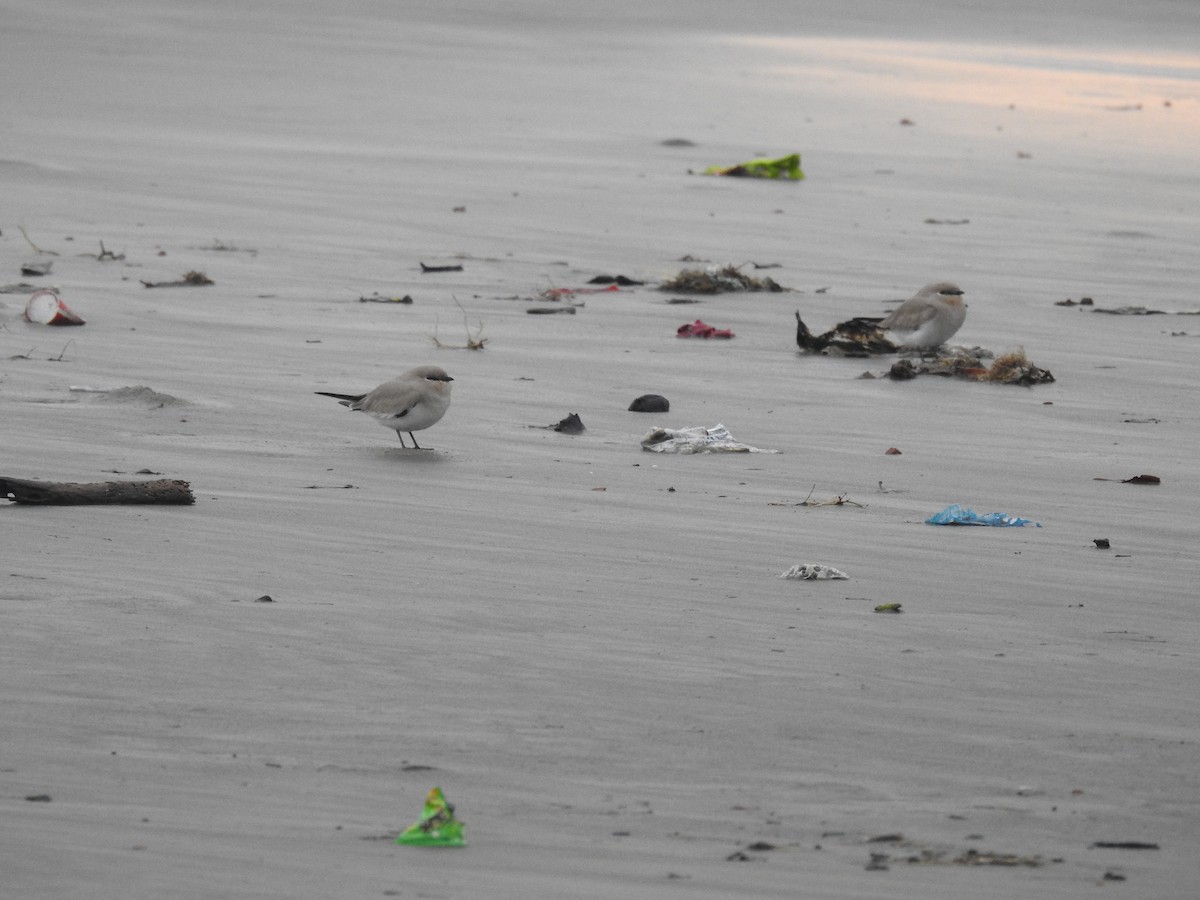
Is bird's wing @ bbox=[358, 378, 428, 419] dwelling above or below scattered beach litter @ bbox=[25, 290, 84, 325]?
below

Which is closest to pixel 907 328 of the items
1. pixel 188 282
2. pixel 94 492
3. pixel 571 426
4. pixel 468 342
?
pixel 468 342

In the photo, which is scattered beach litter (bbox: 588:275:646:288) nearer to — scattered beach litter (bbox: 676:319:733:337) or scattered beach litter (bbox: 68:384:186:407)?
scattered beach litter (bbox: 676:319:733:337)

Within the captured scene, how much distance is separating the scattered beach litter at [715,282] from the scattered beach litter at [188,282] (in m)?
3.06

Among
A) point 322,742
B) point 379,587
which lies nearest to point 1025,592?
point 379,587

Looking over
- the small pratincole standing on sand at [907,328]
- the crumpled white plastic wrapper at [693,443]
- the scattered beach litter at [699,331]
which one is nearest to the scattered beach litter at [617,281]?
the scattered beach litter at [699,331]

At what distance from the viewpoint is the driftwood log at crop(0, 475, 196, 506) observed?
7.00 m

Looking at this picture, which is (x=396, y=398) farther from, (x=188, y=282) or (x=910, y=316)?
(x=188, y=282)

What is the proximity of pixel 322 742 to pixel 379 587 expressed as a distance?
1464 mm

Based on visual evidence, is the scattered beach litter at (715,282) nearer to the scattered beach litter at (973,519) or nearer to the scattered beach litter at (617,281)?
the scattered beach litter at (617,281)

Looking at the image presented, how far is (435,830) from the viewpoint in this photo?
167 inches

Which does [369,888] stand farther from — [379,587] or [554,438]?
[554,438]

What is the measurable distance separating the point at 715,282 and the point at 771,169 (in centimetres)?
600

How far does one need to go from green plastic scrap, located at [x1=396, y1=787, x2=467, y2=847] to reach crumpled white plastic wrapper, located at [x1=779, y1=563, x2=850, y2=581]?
8.26ft

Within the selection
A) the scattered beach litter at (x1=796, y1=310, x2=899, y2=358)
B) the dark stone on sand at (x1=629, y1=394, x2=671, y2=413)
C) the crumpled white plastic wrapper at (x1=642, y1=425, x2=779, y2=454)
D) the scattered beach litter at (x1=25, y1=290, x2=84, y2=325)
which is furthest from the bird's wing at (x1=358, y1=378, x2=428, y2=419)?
the scattered beach litter at (x1=796, y1=310, x2=899, y2=358)
